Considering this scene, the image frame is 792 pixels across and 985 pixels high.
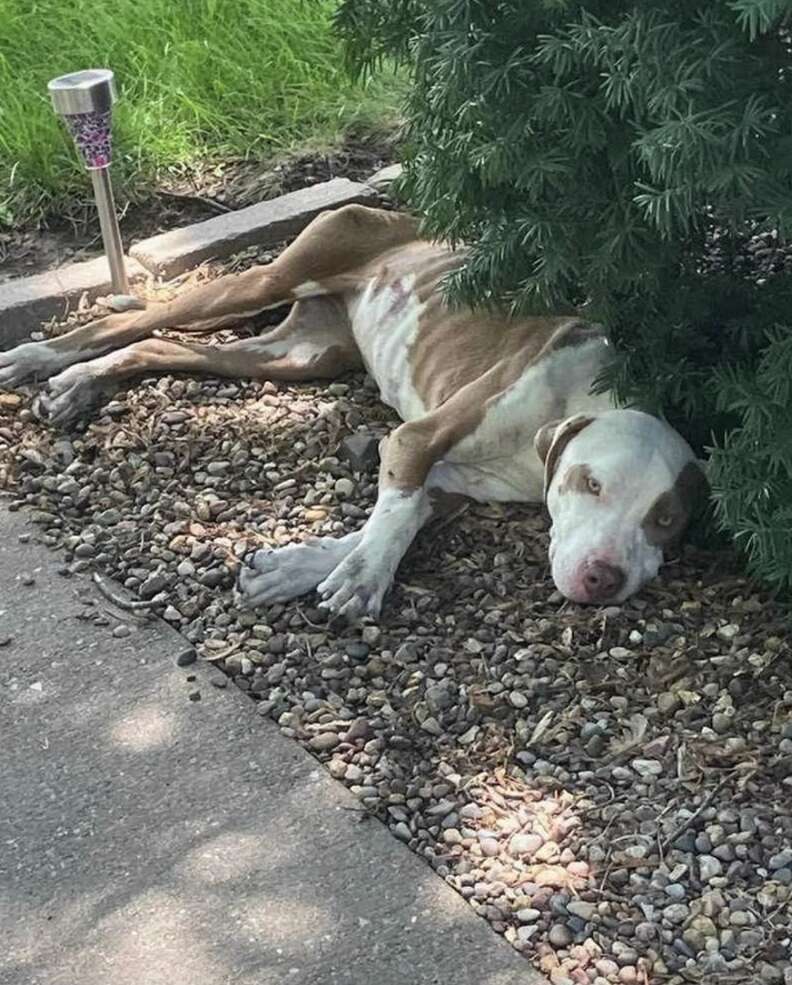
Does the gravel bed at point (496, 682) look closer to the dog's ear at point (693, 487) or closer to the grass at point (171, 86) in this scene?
the dog's ear at point (693, 487)

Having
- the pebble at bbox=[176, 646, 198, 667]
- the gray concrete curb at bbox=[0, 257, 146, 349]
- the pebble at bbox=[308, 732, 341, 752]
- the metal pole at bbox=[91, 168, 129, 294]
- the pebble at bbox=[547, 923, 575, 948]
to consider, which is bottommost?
the pebble at bbox=[547, 923, 575, 948]

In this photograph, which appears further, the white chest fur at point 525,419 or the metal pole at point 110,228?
the metal pole at point 110,228

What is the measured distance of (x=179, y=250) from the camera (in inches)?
209

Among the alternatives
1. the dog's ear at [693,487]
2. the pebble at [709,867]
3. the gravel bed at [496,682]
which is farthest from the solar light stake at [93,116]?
the pebble at [709,867]

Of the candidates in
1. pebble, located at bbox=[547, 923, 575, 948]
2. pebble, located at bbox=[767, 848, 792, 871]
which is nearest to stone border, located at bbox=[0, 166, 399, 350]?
pebble, located at bbox=[547, 923, 575, 948]

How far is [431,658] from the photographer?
3520 mm

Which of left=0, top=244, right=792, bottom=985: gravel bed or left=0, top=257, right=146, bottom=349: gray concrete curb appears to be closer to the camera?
left=0, top=244, right=792, bottom=985: gravel bed

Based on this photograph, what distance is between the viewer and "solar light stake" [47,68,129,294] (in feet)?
15.2

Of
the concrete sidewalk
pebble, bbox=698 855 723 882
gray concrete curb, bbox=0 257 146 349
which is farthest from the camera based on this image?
gray concrete curb, bbox=0 257 146 349

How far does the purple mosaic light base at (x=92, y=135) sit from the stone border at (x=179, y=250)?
506 millimetres

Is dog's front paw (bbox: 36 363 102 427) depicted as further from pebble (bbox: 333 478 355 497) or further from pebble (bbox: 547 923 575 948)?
pebble (bbox: 547 923 575 948)

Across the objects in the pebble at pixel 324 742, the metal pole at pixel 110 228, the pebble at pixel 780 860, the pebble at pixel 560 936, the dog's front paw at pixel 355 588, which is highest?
the metal pole at pixel 110 228

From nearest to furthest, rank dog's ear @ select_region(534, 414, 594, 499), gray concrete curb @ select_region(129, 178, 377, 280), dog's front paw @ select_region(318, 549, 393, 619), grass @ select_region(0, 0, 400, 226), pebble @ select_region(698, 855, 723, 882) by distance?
pebble @ select_region(698, 855, 723, 882)
dog's front paw @ select_region(318, 549, 393, 619)
dog's ear @ select_region(534, 414, 594, 499)
gray concrete curb @ select_region(129, 178, 377, 280)
grass @ select_region(0, 0, 400, 226)

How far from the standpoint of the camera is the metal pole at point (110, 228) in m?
4.86
